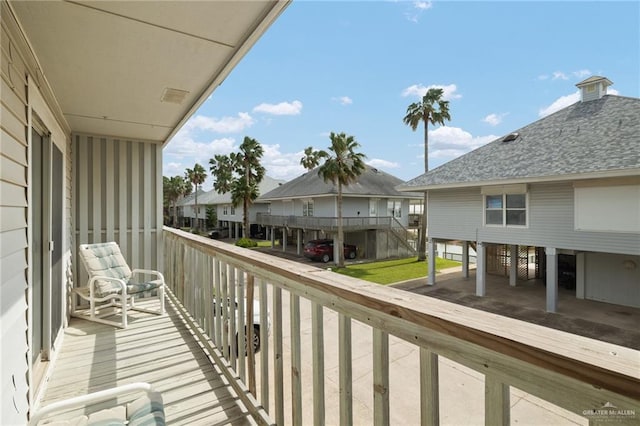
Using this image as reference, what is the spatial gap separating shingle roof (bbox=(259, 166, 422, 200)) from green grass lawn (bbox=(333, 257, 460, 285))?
4.36 meters

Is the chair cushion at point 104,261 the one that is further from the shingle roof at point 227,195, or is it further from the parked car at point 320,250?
the shingle roof at point 227,195

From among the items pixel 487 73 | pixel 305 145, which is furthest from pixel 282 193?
pixel 487 73

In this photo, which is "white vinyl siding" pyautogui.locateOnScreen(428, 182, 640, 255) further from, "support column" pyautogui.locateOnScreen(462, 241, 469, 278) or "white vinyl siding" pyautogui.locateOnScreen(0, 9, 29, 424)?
"white vinyl siding" pyautogui.locateOnScreen(0, 9, 29, 424)

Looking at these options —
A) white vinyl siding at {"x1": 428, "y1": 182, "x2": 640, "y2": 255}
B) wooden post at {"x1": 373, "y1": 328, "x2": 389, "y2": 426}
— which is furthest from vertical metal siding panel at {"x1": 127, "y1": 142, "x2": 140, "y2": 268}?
white vinyl siding at {"x1": 428, "y1": 182, "x2": 640, "y2": 255}

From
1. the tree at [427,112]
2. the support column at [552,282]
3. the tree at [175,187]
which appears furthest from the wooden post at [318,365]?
the tree at [175,187]

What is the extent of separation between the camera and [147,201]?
5234 millimetres

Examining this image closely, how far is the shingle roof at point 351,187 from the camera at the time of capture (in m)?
20.2

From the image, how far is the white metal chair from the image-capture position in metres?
3.88

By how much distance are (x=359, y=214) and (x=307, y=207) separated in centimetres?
364

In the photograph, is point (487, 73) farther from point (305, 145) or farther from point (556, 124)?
point (305, 145)

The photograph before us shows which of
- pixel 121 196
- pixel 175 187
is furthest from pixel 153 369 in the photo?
pixel 175 187

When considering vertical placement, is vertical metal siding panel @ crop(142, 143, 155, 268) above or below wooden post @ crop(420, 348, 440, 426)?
above

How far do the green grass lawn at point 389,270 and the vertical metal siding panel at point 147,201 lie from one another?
8.83m

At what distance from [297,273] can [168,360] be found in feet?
6.83
